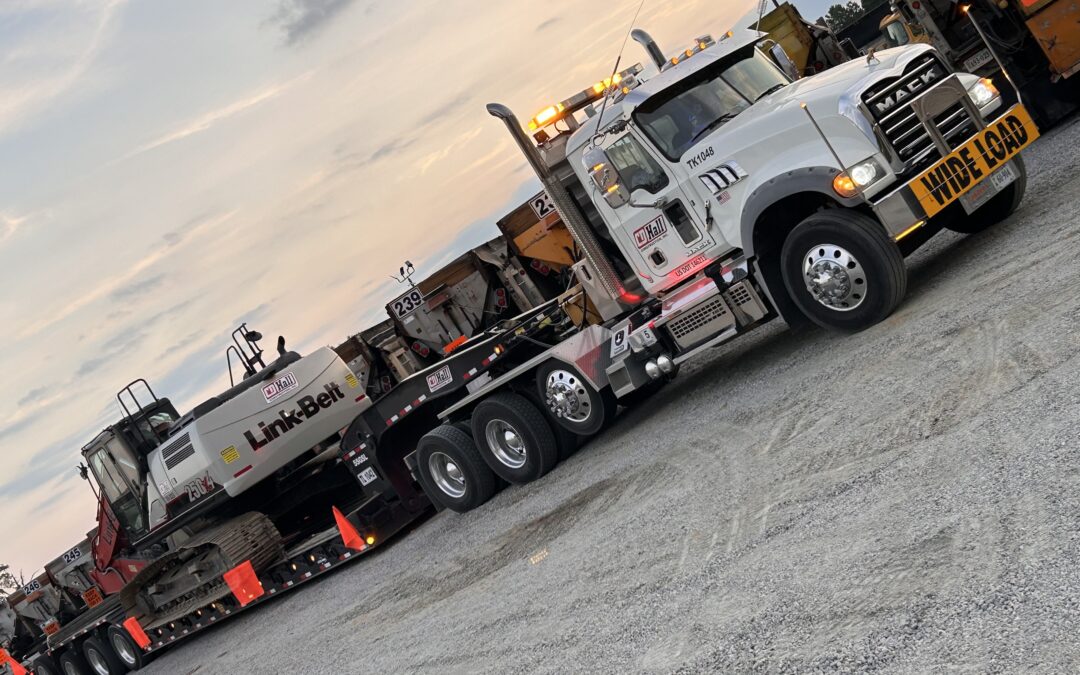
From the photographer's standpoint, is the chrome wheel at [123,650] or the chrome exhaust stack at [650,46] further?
the chrome wheel at [123,650]

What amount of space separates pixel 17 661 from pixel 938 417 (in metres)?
22.0

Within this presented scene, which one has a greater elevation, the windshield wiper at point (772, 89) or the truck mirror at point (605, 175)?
the truck mirror at point (605, 175)

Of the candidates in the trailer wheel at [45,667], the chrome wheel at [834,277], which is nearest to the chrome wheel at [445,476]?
the chrome wheel at [834,277]

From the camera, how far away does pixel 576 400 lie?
1264cm

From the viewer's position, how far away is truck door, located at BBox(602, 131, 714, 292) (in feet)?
36.2

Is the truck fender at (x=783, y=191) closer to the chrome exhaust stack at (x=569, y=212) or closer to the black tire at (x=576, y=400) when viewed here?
the chrome exhaust stack at (x=569, y=212)

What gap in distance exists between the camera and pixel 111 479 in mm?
18547

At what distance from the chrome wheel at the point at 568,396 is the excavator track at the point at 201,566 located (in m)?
5.61

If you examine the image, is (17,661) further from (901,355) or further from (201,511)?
(901,355)

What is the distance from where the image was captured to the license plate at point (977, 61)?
53.1 ft

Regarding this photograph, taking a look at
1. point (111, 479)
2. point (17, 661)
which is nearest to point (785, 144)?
point (111, 479)

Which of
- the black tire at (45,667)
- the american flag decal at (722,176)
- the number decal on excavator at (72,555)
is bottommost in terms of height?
the black tire at (45,667)

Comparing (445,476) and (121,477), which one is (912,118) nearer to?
(445,476)

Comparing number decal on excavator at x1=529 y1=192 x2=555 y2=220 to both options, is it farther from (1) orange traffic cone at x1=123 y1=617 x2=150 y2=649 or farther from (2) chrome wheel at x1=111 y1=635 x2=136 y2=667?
(2) chrome wheel at x1=111 y1=635 x2=136 y2=667
